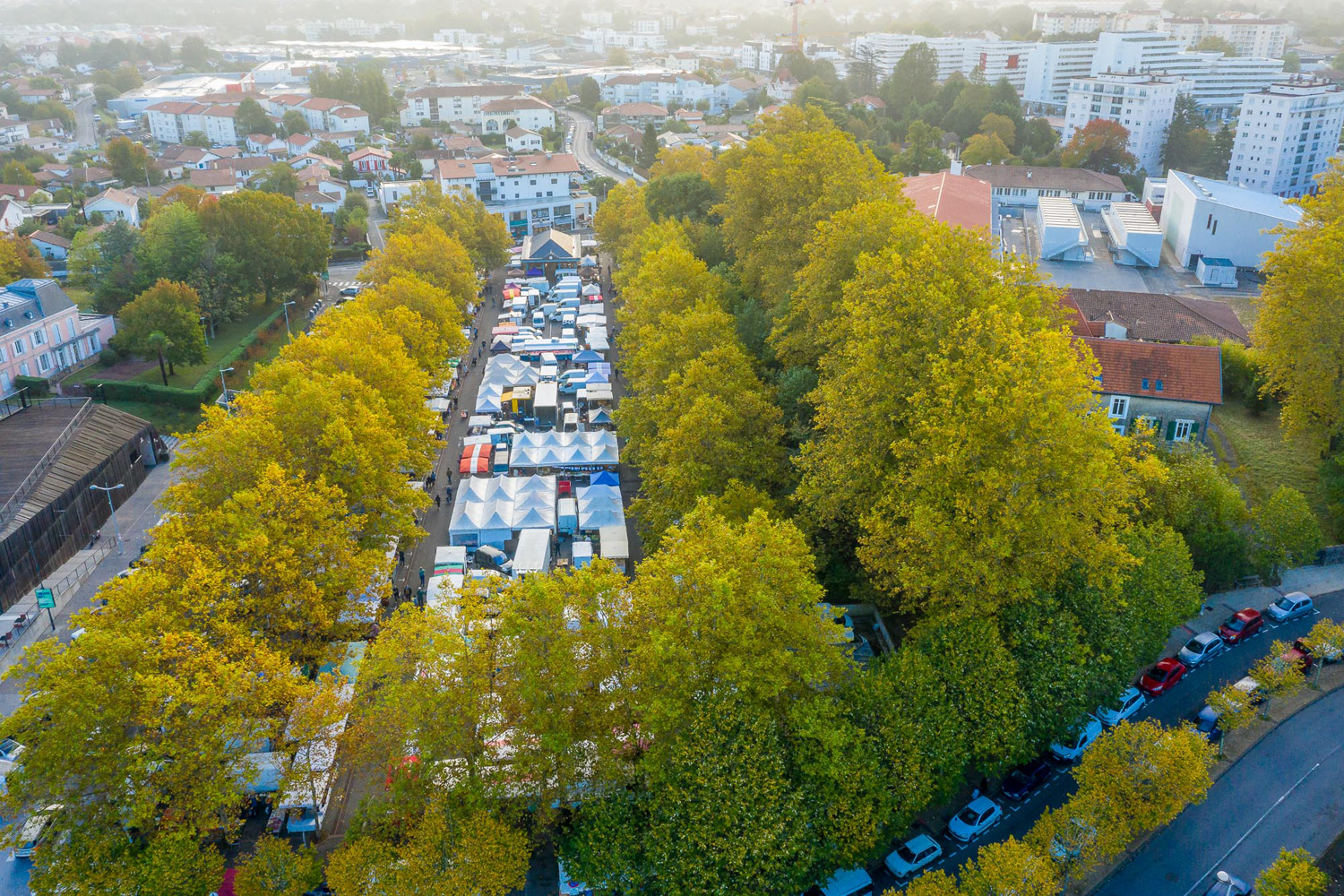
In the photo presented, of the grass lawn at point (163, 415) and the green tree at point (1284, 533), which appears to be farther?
the grass lawn at point (163, 415)

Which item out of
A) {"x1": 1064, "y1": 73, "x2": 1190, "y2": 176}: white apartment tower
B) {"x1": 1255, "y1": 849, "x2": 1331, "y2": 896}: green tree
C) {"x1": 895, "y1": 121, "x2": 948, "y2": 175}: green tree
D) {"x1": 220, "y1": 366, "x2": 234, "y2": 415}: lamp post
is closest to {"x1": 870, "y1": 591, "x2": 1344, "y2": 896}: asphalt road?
{"x1": 1255, "y1": 849, "x2": 1331, "y2": 896}: green tree

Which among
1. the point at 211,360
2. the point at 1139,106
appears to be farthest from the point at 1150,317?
the point at 1139,106

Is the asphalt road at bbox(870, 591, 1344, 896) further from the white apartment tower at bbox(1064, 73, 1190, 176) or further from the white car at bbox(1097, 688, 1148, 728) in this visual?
the white apartment tower at bbox(1064, 73, 1190, 176)

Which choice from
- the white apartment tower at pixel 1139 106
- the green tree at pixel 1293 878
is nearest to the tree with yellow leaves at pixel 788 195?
the green tree at pixel 1293 878

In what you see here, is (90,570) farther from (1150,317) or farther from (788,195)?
(1150,317)

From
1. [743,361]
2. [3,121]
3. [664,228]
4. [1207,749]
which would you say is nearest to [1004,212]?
[664,228]

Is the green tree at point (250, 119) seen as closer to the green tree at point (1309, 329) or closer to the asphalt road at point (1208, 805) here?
the green tree at point (1309, 329)
